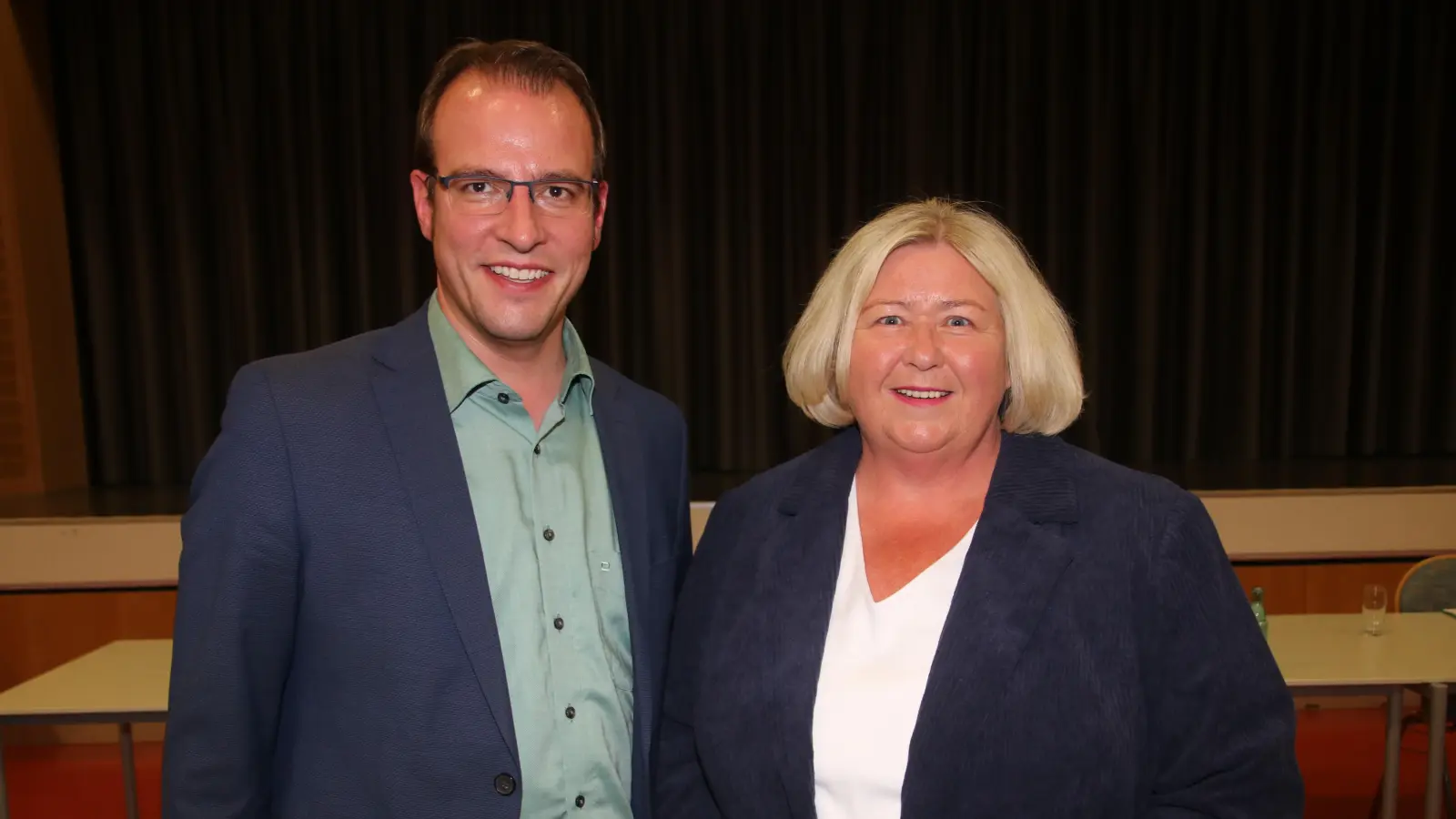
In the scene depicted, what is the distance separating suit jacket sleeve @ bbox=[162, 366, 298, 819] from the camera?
131cm

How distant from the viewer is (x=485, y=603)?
1.37m

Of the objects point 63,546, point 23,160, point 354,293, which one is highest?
point 23,160

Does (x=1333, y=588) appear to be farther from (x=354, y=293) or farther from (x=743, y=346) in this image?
(x=354, y=293)

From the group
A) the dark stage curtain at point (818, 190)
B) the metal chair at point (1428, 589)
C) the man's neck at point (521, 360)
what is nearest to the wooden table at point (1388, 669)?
the metal chair at point (1428, 589)

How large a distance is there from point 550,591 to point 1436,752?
9.41 feet

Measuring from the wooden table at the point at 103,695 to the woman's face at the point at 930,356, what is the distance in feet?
7.62

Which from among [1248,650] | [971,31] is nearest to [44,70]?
[971,31]

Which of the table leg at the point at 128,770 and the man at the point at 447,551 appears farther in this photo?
the table leg at the point at 128,770

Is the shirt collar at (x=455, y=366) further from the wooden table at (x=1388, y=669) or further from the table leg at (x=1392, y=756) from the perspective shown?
the table leg at (x=1392, y=756)

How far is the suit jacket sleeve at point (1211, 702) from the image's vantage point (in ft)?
4.12

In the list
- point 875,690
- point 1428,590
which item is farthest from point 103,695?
point 1428,590

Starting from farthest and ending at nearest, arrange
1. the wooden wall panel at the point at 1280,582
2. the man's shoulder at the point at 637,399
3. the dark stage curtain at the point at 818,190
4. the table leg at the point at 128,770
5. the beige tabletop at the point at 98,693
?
the dark stage curtain at the point at 818,190 < the wooden wall panel at the point at 1280,582 < the table leg at the point at 128,770 < the beige tabletop at the point at 98,693 < the man's shoulder at the point at 637,399

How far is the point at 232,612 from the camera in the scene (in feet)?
4.27

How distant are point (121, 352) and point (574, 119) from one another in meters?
6.06
